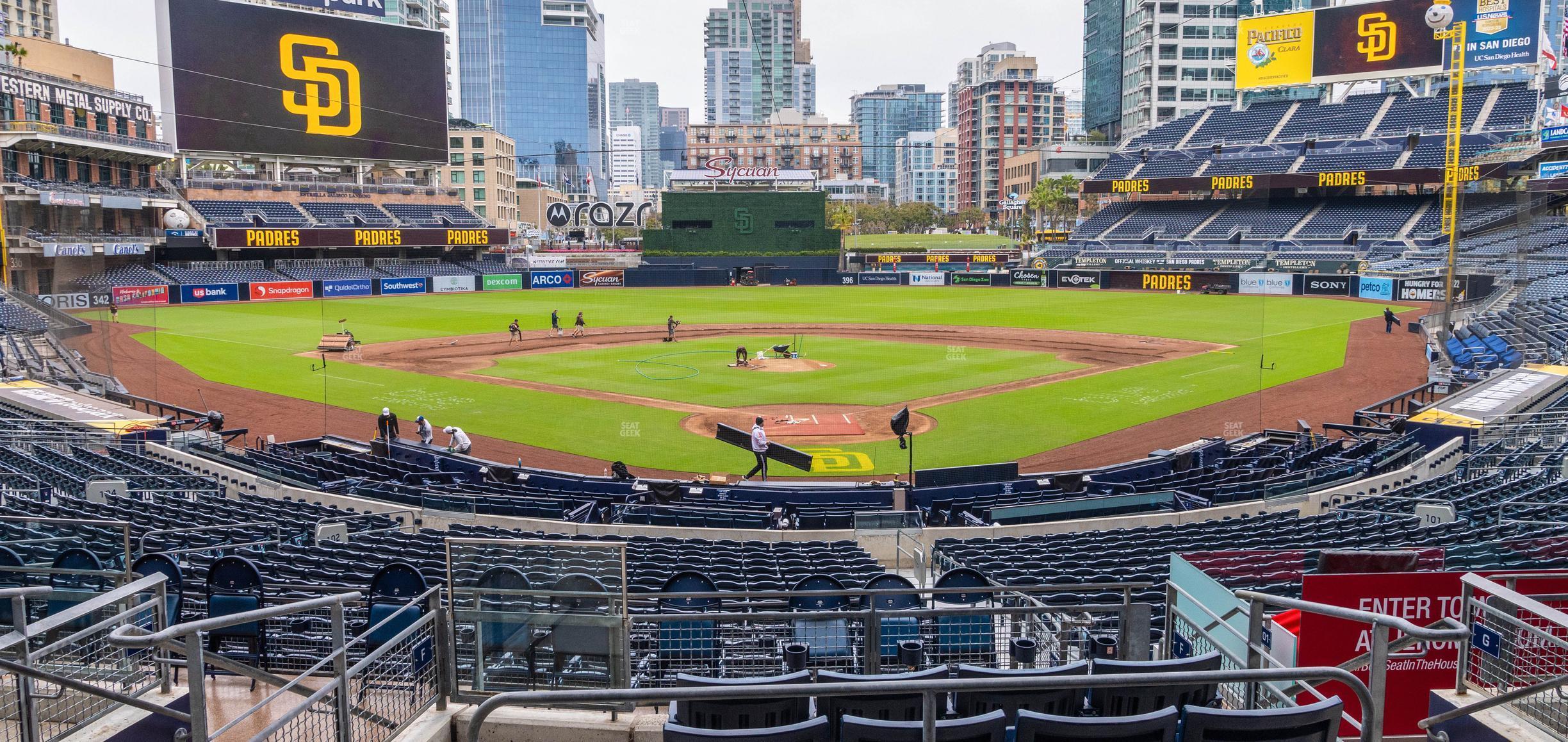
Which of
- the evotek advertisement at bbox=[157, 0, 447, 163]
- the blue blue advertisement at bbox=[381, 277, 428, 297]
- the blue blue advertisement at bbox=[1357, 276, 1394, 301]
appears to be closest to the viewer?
the blue blue advertisement at bbox=[1357, 276, 1394, 301]

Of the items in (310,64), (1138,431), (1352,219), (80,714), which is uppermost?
(310,64)

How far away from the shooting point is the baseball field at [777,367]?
28109mm

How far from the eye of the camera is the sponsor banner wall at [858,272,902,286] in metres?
88.7

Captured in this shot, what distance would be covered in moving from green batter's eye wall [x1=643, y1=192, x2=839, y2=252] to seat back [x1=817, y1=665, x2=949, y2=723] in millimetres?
85617

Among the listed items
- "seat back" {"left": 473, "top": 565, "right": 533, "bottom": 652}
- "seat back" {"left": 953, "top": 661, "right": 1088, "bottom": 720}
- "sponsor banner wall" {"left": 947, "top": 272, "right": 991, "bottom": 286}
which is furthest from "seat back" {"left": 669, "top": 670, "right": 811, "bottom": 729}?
"sponsor banner wall" {"left": 947, "top": 272, "right": 991, "bottom": 286}

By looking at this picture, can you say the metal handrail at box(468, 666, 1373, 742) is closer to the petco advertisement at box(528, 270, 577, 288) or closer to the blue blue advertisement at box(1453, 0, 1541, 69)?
the blue blue advertisement at box(1453, 0, 1541, 69)

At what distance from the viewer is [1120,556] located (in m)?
12.5

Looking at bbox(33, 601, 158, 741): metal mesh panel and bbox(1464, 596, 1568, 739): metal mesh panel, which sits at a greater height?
bbox(1464, 596, 1568, 739): metal mesh panel

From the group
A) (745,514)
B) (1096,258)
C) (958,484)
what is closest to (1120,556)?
(745,514)

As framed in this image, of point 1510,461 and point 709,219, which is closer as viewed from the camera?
point 1510,461

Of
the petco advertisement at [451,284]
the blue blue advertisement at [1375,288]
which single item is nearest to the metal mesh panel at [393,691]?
the blue blue advertisement at [1375,288]

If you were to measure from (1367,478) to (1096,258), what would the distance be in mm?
67762

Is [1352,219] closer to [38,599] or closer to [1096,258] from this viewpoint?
[1096,258]

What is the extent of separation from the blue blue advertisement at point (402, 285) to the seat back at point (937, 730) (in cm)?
7841
